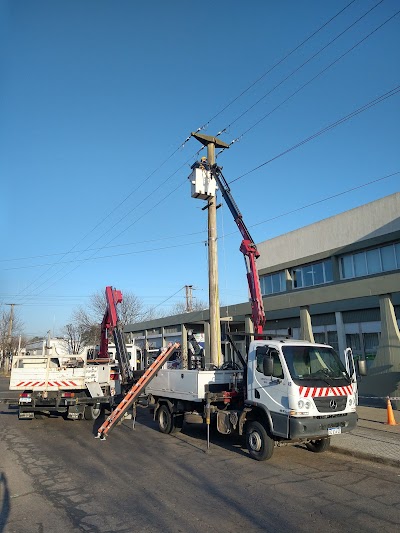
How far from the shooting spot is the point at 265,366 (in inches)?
336

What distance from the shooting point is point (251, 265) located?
12.5 metres

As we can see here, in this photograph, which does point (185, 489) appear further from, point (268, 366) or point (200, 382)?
point (200, 382)

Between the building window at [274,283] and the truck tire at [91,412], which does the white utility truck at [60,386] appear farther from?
the building window at [274,283]

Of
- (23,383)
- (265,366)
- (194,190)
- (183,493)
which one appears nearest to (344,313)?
(194,190)

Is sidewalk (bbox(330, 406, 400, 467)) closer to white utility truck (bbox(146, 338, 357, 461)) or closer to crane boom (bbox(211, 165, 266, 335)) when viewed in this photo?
white utility truck (bbox(146, 338, 357, 461))

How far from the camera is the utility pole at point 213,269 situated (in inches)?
557

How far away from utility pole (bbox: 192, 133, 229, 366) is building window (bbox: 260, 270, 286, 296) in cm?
1533

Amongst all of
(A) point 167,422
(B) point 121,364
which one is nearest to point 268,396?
(A) point 167,422

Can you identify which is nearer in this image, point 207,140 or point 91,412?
point 91,412

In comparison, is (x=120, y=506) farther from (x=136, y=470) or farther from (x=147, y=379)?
(x=147, y=379)

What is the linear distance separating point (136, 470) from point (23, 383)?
6.52m

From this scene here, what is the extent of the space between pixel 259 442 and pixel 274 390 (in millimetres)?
1085

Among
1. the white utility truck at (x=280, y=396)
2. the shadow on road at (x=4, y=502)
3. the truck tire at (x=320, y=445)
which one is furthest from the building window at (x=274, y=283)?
the shadow on road at (x=4, y=502)

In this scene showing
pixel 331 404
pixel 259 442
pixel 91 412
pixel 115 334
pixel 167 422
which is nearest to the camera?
pixel 331 404
